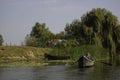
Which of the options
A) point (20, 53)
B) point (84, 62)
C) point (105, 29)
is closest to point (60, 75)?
point (84, 62)

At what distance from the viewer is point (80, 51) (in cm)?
6397

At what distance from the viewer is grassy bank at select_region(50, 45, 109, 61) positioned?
6400 centimetres

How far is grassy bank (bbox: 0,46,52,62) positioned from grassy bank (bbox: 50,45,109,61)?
4934 mm

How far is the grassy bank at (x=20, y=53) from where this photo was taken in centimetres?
6940

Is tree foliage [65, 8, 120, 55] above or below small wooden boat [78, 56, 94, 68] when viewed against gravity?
above

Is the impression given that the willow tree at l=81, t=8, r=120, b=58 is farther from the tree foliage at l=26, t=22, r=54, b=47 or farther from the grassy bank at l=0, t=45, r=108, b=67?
the tree foliage at l=26, t=22, r=54, b=47

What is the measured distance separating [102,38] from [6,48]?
66.3ft

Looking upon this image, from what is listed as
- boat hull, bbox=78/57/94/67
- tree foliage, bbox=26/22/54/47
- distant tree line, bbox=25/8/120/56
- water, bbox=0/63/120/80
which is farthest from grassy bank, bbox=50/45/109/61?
tree foliage, bbox=26/22/54/47

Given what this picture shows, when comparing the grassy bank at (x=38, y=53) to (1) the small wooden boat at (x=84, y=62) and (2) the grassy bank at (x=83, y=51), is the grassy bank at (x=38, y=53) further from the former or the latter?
(1) the small wooden boat at (x=84, y=62)

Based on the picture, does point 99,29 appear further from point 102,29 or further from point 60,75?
Answer: point 60,75

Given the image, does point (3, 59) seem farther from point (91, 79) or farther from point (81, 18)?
point (91, 79)

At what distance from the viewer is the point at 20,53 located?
2842 inches

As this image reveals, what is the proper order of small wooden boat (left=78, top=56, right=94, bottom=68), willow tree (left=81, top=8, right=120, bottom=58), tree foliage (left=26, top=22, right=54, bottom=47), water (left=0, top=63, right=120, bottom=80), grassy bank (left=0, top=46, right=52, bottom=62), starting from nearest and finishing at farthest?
water (left=0, top=63, right=120, bottom=80) → small wooden boat (left=78, top=56, right=94, bottom=68) → willow tree (left=81, top=8, right=120, bottom=58) → grassy bank (left=0, top=46, right=52, bottom=62) → tree foliage (left=26, top=22, right=54, bottom=47)

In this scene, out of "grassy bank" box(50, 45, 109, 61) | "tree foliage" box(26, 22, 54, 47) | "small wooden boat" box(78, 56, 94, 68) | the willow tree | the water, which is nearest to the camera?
the water
